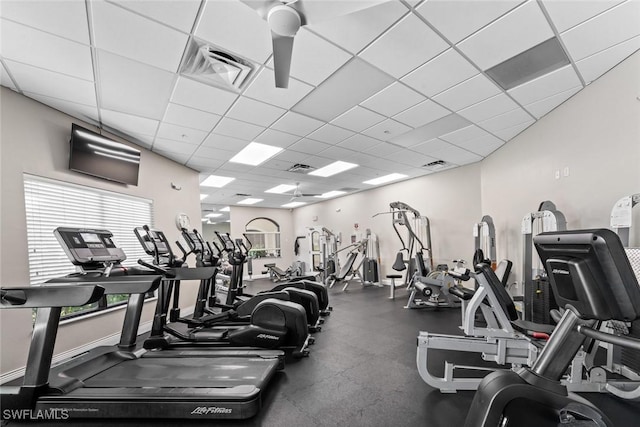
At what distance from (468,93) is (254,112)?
2449mm

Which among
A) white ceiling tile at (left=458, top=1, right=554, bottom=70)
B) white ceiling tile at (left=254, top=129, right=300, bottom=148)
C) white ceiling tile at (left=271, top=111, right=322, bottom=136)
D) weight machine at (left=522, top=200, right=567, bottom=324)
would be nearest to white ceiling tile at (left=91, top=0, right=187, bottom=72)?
white ceiling tile at (left=271, top=111, right=322, bottom=136)

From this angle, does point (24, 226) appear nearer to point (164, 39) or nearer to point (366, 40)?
point (164, 39)

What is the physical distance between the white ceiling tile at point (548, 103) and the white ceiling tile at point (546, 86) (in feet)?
0.28

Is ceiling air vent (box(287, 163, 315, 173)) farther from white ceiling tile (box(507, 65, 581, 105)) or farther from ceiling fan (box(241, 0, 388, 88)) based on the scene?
ceiling fan (box(241, 0, 388, 88))

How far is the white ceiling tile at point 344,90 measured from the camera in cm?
258

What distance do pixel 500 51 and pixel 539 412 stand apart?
8.64 ft

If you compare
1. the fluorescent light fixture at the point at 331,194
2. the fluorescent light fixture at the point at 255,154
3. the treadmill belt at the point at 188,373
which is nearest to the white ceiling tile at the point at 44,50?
the fluorescent light fixture at the point at 255,154

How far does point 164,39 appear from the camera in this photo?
6.86 feet

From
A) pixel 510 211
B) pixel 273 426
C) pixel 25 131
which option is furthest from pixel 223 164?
pixel 510 211

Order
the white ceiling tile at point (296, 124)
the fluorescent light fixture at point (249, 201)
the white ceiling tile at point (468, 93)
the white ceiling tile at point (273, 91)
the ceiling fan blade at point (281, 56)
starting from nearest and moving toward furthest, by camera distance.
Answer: the ceiling fan blade at point (281, 56), the white ceiling tile at point (273, 91), the white ceiling tile at point (468, 93), the white ceiling tile at point (296, 124), the fluorescent light fixture at point (249, 201)

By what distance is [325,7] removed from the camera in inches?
62.2

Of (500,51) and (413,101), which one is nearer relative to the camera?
(500,51)

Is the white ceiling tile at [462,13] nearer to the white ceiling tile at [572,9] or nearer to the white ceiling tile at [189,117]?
the white ceiling tile at [572,9]

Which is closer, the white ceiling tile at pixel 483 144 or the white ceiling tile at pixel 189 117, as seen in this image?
the white ceiling tile at pixel 189 117
